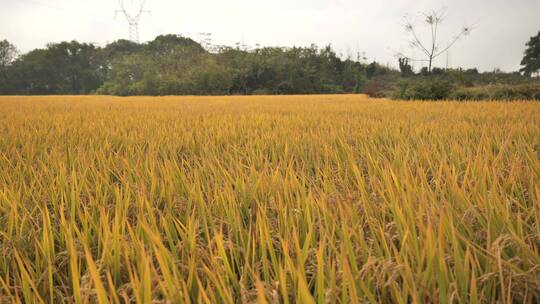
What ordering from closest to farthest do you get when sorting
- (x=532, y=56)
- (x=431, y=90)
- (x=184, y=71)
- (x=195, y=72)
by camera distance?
(x=431, y=90)
(x=195, y=72)
(x=184, y=71)
(x=532, y=56)

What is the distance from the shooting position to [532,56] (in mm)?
34250

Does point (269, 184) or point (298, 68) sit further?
point (298, 68)

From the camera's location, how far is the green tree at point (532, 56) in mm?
32997

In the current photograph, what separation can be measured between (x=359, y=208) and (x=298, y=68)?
32.5m

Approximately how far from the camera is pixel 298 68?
32594mm

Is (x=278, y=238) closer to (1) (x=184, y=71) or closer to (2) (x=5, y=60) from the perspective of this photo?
(1) (x=184, y=71)

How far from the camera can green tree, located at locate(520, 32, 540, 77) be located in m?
33.0

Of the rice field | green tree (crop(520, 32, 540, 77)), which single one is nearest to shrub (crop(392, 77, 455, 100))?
the rice field

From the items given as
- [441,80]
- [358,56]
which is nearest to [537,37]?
[358,56]

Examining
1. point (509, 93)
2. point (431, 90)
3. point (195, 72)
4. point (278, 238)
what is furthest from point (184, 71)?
point (278, 238)

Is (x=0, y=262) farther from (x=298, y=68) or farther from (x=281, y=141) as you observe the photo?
(x=298, y=68)

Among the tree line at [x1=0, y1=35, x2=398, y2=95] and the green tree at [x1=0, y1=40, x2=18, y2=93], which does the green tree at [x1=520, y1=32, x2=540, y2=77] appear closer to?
the tree line at [x1=0, y1=35, x2=398, y2=95]

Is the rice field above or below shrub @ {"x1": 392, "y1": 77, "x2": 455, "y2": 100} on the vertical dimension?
below

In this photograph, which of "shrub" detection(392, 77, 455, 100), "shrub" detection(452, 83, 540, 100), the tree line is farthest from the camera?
the tree line
